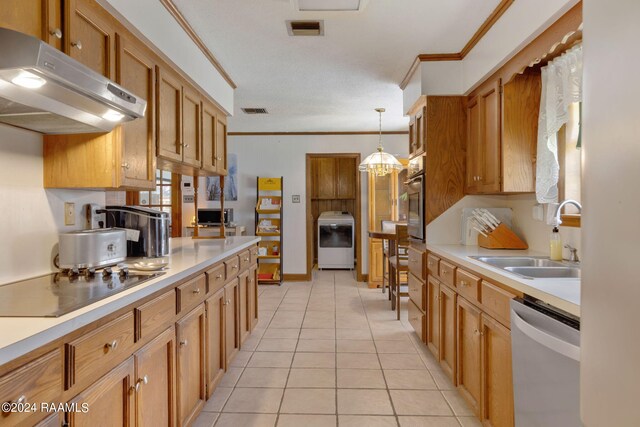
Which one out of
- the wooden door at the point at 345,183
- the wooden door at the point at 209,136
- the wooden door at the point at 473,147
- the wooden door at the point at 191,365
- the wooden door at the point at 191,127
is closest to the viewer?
the wooden door at the point at 191,365

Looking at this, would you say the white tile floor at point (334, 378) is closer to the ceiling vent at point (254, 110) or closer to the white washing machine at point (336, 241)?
the ceiling vent at point (254, 110)

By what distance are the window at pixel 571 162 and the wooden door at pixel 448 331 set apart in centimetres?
82

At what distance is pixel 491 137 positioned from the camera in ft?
8.49

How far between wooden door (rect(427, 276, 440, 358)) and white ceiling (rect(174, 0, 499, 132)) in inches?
71.0

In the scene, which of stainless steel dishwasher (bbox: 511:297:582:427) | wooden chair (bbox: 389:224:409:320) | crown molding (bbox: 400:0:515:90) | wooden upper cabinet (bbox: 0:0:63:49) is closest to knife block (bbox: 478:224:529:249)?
wooden chair (bbox: 389:224:409:320)

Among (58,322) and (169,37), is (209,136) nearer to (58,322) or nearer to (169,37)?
(169,37)

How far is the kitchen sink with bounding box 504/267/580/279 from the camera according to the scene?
6.24 feet

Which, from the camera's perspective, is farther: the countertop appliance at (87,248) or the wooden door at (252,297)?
the wooden door at (252,297)

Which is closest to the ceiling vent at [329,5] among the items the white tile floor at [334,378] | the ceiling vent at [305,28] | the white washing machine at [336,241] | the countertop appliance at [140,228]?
the ceiling vent at [305,28]

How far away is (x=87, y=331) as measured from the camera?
3.47 feet

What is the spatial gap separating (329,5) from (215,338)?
6.95ft

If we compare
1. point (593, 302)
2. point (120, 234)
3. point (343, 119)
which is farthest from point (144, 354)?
point (343, 119)

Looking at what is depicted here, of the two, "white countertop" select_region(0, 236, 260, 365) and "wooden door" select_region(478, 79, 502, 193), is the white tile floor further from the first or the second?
"wooden door" select_region(478, 79, 502, 193)

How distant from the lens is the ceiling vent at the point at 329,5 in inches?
83.7
